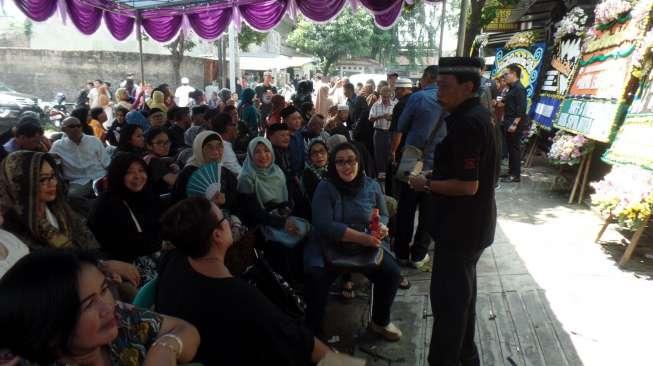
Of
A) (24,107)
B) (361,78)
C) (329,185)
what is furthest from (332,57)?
(329,185)

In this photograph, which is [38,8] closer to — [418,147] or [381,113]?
[381,113]

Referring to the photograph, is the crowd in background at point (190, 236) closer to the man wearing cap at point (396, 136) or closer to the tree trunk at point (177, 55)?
the man wearing cap at point (396, 136)

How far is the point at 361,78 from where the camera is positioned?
73.8 ft

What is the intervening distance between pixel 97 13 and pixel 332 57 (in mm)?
26451

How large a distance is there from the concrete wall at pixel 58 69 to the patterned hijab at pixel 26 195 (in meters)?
17.4

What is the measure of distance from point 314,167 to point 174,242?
2.25 m

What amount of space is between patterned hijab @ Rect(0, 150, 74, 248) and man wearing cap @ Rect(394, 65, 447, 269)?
2.79 meters

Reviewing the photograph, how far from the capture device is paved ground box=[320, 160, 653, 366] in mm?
2768

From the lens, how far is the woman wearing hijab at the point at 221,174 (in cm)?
346

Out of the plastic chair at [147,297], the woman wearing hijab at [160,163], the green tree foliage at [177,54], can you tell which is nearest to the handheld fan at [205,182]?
the woman wearing hijab at [160,163]

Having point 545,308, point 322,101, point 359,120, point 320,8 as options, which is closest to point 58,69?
point 322,101

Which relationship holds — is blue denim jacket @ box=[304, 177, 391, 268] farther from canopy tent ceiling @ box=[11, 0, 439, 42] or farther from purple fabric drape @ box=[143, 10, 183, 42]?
purple fabric drape @ box=[143, 10, 183, 42]

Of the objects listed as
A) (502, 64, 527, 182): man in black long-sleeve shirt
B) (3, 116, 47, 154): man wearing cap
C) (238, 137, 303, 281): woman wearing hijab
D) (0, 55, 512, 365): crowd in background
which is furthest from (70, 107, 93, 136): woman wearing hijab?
(502, 64, 527, 182): man in black long-sleeve shirt

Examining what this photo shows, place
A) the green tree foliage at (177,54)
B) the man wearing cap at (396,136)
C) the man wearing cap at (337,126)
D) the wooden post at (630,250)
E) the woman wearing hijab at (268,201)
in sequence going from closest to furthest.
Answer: the woman wearing hijab at (268,201) < the wooden post at (630,250) < the man wearing cap at (396,136) < the man wearing cap at (337,126) < the green tree foliage at (177,54)
